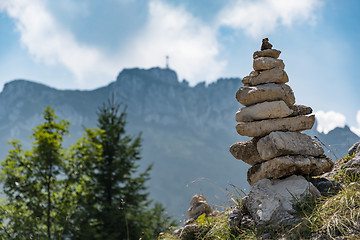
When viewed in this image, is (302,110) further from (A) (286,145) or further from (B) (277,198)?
(B) (277,198)

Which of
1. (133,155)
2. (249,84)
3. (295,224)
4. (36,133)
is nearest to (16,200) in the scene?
(36,133)

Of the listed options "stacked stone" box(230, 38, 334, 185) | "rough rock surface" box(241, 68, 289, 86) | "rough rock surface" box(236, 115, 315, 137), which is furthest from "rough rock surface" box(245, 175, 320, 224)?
"rough rock surface" box(241, 68, 289, 86)

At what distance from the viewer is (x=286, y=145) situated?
529 cm

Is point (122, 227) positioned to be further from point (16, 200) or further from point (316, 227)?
point (316, 227)

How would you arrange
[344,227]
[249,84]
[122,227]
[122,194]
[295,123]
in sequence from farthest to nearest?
[122,194]
[122,227]
[249,84]
[295,123]
[344,227]

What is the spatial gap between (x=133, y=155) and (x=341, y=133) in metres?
11.8

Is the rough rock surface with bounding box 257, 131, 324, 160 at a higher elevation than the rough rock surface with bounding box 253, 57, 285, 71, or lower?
lower

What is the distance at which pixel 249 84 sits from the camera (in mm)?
6410

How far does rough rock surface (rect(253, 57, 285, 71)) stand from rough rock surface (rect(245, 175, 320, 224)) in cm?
244

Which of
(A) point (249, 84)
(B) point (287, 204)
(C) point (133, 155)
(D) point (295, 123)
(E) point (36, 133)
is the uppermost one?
(E) point (36, 133)

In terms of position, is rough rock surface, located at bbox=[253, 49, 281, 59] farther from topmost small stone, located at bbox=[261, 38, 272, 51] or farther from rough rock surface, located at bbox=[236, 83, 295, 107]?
rough rock surface, located at bbox=[236, 83, 295, 107]

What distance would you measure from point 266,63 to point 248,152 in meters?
1.97

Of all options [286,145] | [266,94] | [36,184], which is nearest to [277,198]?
[286,145]

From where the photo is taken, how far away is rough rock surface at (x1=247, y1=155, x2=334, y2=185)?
202 inches
